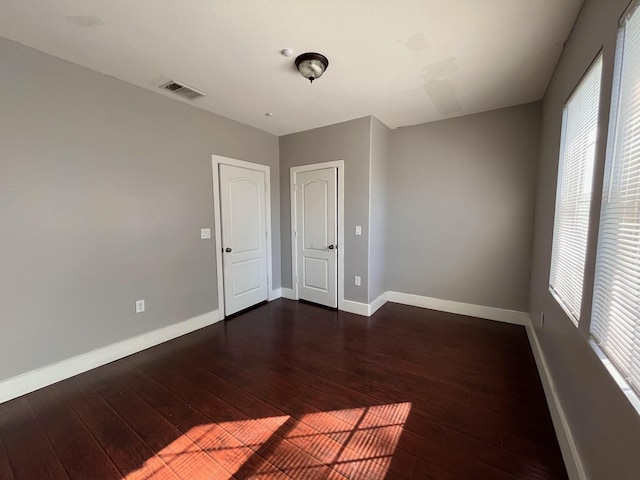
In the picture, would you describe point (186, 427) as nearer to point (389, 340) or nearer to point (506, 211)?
point (389, 340)

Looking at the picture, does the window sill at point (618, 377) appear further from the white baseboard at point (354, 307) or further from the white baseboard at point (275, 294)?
the white baseboard at point (275, 294)

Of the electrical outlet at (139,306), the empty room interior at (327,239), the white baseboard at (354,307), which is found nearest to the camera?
the empty room interior at (327,239)

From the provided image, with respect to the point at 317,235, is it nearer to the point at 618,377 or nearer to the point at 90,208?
the point at 90,208

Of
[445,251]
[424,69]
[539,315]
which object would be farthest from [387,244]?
[424,69]

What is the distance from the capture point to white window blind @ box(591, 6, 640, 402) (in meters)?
0.97

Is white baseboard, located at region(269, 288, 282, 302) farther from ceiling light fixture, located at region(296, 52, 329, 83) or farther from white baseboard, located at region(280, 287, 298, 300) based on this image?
ceiling light fixture, located at region(296, 52, 329, 83)

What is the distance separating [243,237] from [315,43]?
2545mm

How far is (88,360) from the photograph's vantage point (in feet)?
7.95

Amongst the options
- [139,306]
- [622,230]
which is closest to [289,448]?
[622,230]

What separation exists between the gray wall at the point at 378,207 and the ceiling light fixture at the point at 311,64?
145cm

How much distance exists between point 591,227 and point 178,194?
11.3ft

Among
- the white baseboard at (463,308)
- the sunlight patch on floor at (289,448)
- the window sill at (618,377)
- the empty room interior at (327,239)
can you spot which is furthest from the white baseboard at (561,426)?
the white baseboard at (463,308)

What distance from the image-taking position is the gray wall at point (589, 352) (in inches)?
39.2

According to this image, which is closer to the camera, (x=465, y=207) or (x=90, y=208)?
(x=90, y=208)
